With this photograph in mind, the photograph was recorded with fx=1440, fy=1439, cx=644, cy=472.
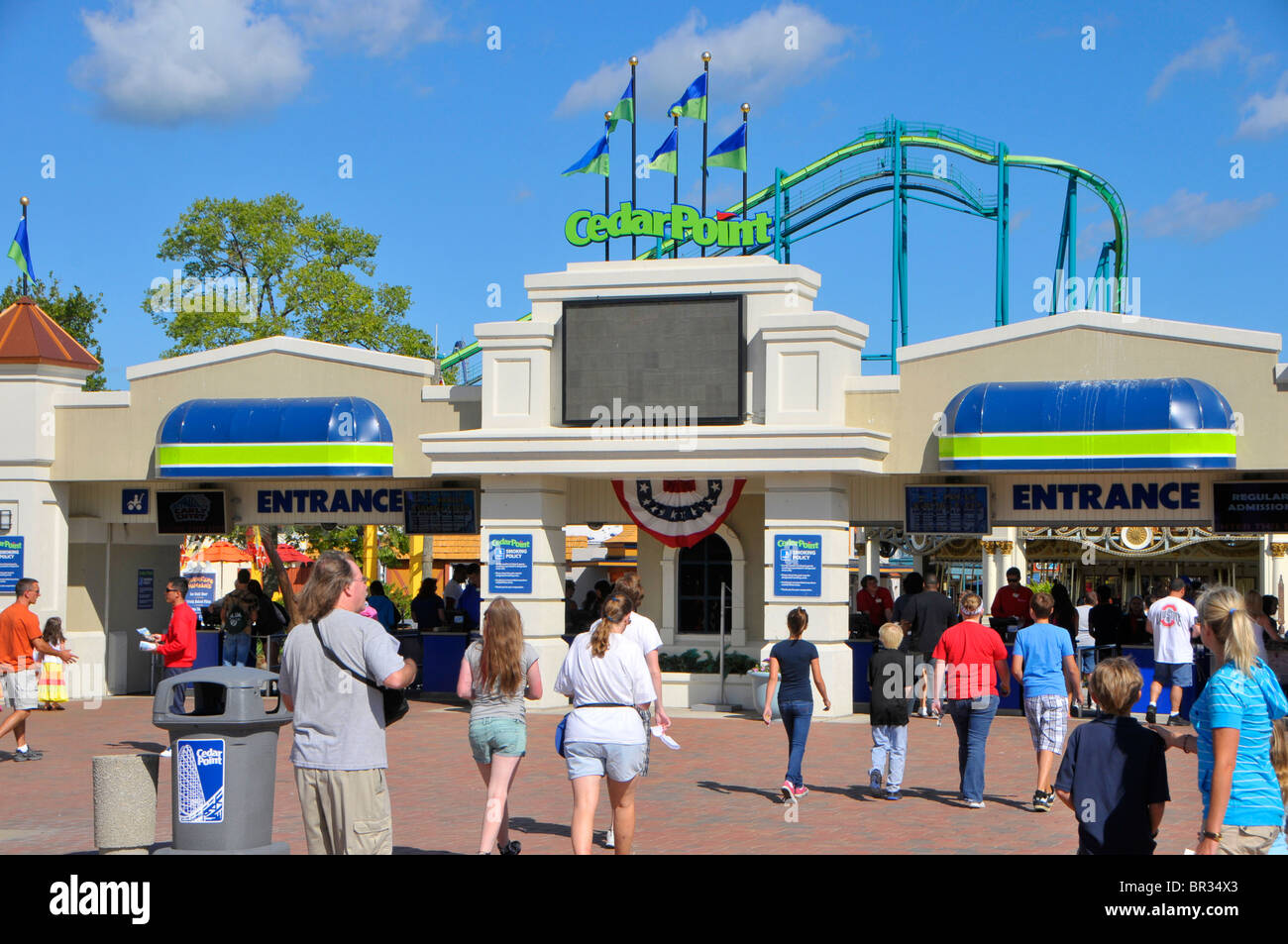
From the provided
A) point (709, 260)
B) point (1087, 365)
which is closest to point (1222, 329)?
point (1087, 365)

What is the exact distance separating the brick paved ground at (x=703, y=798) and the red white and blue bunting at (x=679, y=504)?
9.60 ft

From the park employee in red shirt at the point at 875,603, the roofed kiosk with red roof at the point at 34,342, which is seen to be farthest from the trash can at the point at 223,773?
the roofed kiosk with red roof at the point at 34,342

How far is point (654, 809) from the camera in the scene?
475 inches

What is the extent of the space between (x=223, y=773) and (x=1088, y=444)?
12565 mm

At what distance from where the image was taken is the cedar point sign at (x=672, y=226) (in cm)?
1994

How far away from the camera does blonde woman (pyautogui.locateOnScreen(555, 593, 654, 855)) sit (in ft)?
28.6

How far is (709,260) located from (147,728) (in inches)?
368

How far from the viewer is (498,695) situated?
30.6ft

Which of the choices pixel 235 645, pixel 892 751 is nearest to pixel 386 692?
pixel 892 751

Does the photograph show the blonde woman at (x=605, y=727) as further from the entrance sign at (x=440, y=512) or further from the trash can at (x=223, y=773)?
the entrance sign at (x=440, y=512)
